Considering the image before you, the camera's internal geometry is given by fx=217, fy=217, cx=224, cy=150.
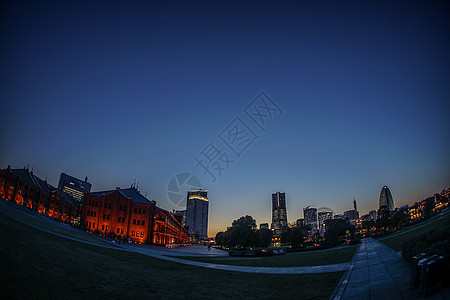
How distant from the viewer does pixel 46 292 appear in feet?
25.0

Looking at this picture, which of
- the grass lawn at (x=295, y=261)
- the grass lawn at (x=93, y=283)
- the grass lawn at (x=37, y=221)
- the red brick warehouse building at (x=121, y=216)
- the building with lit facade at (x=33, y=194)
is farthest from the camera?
the building with lit facade at (x=33, y=194)

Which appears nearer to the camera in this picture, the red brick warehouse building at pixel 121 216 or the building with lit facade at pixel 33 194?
the red brick warehouse building at pixel 121 216

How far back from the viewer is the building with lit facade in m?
86.2

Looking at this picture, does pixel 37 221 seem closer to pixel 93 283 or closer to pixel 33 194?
pixel 93 283

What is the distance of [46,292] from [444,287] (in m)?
13.6

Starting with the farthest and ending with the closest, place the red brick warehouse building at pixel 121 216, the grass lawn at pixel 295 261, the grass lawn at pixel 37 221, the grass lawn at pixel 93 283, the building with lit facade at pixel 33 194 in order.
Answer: the building with lit facade at pixel 33 194 → the red brick warehouse building at pixel 121 216 → the grass lawn at pixel 37 221 → the grass lawn at pixel 295 261 → the grass lawn at pixel 93 283

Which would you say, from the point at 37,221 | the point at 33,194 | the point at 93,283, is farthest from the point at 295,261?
the point at 33,194

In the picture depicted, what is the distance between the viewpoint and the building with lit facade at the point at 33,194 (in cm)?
8619

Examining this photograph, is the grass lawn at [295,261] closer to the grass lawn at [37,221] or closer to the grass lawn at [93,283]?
the grass lawn at [93,283]

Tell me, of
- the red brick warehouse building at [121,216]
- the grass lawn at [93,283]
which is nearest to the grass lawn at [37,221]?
the grass lawn at [93,283]

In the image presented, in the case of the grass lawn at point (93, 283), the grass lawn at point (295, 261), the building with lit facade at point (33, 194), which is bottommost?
the grass lawn at point (295, 261)

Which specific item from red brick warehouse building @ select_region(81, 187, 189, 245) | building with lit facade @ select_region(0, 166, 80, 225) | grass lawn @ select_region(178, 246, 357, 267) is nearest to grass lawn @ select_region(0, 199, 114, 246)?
grass lawn @ select_region(178, 246, 357, 267)

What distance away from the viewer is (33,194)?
9944 centimetres

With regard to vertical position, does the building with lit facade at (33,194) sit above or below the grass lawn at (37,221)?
above
